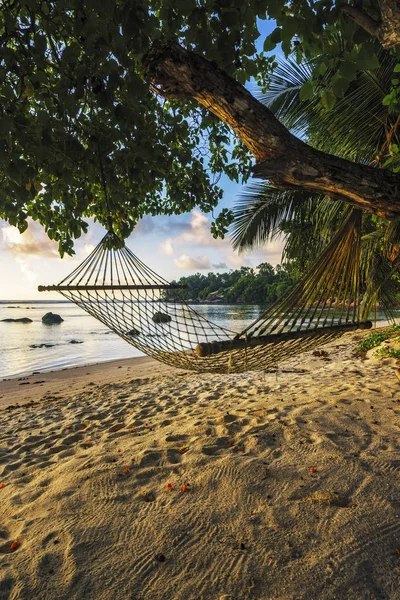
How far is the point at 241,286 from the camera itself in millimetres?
34875

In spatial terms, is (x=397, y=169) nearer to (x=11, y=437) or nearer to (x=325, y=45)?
(x=325, y=45)

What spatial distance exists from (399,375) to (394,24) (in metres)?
2.83

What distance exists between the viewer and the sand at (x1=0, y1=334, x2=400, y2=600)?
1.11 metres

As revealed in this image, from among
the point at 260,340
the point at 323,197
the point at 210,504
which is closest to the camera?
the point at 210,504

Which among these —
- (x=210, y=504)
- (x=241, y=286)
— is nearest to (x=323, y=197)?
(x=210, y=504)

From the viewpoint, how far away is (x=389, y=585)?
1.07 metres

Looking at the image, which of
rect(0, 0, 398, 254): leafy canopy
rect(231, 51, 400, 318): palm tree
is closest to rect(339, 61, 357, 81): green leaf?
rect(0, 0, 398, 254): leafy canopy

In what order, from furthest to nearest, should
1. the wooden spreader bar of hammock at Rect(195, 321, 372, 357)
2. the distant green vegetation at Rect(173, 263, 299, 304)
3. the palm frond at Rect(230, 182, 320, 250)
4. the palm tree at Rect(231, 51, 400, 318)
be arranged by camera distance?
1. the distant green vegetation at Rect(173, 263, 299, 304)
2. the palm frond at Rect(230, 182, 320, 250)
3. the palm tree at Rect(231, 51, 400, 318)
4. the wooden spreader bar of hammock at Rect(195, 321, 372, 357)

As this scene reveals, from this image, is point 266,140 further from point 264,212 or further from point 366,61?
point 264,212

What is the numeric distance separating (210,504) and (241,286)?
3371cm

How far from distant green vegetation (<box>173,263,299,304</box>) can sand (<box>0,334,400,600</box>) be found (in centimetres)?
2084

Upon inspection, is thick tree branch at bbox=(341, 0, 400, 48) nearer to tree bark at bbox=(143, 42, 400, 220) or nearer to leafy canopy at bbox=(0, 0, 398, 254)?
leafy canopy at bbox=(0, 0, 398, 254)

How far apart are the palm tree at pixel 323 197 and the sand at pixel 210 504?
3.38ft

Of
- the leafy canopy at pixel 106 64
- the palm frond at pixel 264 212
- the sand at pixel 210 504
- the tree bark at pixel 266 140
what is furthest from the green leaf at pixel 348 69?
the palm frond at pixel 264 212
